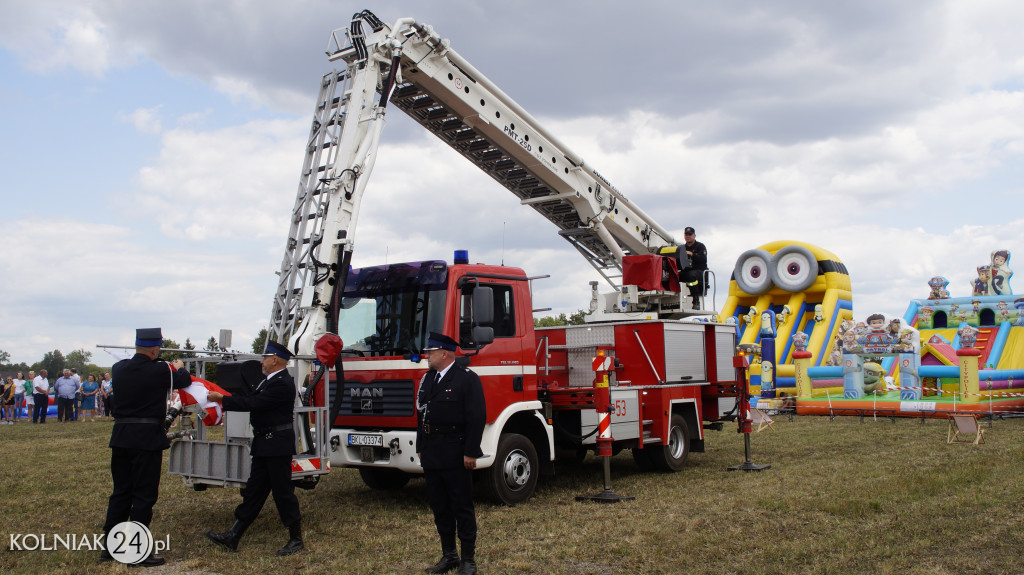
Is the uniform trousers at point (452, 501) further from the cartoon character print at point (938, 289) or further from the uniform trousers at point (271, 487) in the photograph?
the cartoon character print at point (938, 289)

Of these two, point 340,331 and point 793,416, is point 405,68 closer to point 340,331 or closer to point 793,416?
point 340,331

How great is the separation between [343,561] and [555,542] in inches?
71.0

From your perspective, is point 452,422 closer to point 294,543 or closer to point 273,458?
point 273,458

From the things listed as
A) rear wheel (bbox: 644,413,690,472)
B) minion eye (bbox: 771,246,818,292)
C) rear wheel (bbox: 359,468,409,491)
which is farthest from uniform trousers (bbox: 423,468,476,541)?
minion eye (bbox: 771,246,818,292)

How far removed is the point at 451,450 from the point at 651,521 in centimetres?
259

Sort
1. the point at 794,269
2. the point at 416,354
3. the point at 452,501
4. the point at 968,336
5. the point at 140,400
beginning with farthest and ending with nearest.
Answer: the point at 794,269
the point at 968,336
the point at 416,354
the point at 140,400
the point at 452,501

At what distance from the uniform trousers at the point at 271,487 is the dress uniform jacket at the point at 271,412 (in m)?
0.08

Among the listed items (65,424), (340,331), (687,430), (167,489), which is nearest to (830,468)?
(687,430)

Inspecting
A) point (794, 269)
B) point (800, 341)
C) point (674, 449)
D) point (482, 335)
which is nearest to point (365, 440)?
point (482, 335)

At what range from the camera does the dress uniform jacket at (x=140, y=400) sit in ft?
21.6

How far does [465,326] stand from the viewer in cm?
844

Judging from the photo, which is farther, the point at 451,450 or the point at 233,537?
the point at 233,537

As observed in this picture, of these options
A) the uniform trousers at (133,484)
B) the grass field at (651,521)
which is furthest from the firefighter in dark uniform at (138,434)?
the grass field at (651,521)

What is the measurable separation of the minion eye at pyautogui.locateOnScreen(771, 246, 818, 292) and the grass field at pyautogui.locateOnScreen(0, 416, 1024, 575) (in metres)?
15.5
